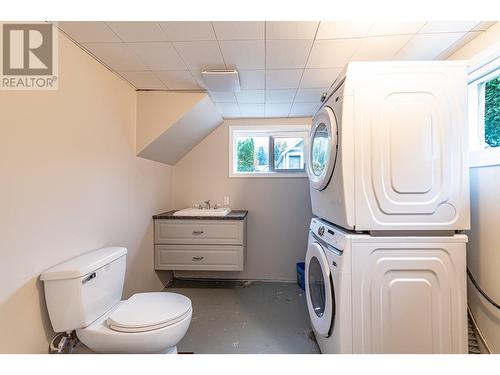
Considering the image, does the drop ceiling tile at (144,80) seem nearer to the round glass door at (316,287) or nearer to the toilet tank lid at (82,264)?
the toilet tank lid at (82,264)

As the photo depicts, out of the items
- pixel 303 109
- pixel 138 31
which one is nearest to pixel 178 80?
A: pixel 138 31

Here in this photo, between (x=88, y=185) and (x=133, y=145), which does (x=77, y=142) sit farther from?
(x=133, y=145)

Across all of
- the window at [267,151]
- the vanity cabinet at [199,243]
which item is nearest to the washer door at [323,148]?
the vanity cabinet at [199,243]

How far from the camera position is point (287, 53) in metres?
1.42

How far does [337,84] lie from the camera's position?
1199 millimetres

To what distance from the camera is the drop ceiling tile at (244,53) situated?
1.32 m

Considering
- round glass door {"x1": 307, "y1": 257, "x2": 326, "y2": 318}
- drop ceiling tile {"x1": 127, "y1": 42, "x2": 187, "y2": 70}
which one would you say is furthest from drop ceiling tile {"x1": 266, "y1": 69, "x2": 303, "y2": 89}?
round glass door {"x1": 307, "y1": 257, "x2": 326, "y2": 318}

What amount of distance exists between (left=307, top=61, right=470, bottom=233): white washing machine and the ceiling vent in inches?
35.0

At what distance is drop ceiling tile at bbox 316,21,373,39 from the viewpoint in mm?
1176

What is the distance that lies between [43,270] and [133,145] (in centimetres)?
115

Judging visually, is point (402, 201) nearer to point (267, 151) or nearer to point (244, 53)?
point (244, 53)

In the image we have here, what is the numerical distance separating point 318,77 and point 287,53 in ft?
1.45

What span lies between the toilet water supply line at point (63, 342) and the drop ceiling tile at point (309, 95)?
2.33 meters
